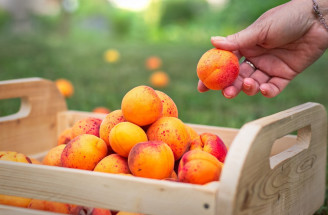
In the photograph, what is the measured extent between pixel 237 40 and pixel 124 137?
0.63 metres

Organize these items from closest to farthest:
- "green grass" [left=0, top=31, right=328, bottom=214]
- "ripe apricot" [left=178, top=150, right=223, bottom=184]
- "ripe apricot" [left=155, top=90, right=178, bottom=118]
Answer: "ripe apricot" [left=178, top=150, right=223, bottom=184] < "ripe apricot" [left=155, top=90, right=178, bottom=118] < "green grass" [left=0, top=31, right=328, bottom=214]

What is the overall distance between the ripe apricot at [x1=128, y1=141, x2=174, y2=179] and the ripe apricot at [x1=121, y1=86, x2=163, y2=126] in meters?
0.14

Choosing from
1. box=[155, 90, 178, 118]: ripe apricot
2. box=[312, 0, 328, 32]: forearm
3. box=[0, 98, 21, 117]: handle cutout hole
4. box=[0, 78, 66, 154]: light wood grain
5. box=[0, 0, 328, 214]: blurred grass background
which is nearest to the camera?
box=[155, 90, 178, 118]: ripe apricot

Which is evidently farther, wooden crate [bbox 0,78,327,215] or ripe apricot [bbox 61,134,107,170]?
ripe apricot [bbox 61,134,107,170]

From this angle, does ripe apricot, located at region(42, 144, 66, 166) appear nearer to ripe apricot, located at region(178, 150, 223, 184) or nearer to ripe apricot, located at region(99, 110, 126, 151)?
ripe apricot, located at region(99, 110, 126, 151)

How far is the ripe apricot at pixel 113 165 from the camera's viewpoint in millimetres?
1453

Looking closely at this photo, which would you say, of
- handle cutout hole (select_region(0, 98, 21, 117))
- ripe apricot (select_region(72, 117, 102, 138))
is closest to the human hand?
ripe apricot (select_region(72, 117, 102, 138))

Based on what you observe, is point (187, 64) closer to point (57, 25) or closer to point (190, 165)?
point (190, 165)

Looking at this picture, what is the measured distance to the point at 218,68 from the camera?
162 centimetres

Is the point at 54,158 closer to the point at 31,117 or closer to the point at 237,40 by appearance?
the point at 31,117

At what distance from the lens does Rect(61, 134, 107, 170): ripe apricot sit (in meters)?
1.51

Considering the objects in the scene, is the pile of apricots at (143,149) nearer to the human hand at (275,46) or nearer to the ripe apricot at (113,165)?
the ripe apricot at (113,165)

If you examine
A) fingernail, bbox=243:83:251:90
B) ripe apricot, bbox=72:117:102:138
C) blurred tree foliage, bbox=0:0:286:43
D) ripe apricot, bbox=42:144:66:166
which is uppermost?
fingernail, bbox=243:83:251:90

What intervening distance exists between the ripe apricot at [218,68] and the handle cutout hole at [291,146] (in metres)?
0.34
